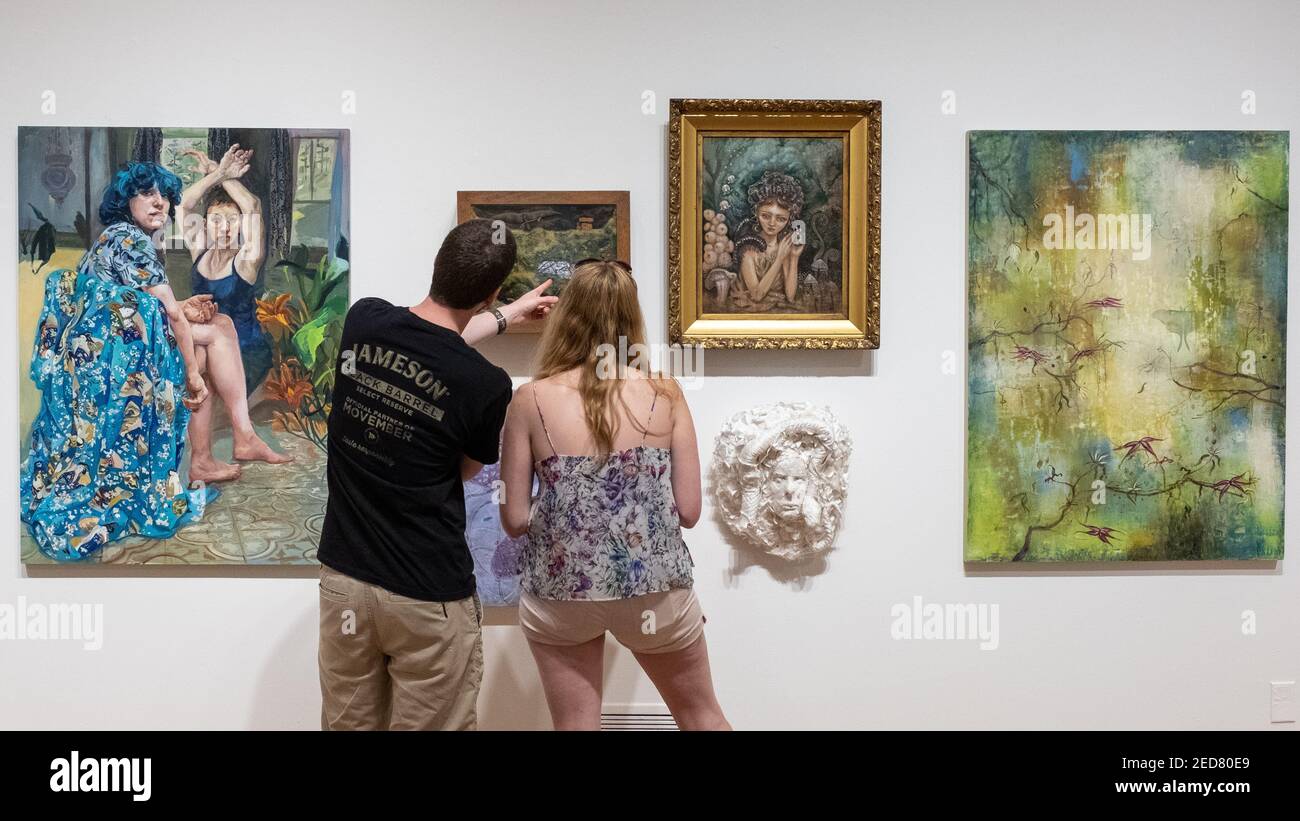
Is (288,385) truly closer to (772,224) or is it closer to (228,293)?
(228,293)

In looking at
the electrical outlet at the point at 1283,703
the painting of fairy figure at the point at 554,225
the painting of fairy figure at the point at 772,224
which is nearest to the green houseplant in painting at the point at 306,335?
the painting of fairy figure at the point at 554,225

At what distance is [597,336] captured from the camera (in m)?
2.11

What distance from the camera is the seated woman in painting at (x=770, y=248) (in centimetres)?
264

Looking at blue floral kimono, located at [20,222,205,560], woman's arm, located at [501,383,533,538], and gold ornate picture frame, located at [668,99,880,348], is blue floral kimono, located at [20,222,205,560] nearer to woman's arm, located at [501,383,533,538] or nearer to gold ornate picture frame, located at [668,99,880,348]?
woman's arm, located at [501,383,533,538]

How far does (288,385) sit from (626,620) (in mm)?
1229

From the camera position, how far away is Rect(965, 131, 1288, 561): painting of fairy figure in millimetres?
2670

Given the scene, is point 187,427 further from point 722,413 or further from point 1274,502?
point 1274,502

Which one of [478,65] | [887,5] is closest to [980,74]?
[887,5]

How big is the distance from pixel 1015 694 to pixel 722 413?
117cm

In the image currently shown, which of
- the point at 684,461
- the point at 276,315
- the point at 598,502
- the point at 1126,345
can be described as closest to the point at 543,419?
the point at 598,502

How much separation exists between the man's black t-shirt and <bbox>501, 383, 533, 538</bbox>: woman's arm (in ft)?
0.19

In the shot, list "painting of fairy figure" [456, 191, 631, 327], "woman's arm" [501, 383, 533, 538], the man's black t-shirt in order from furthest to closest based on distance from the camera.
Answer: "painting of fairy figure" [456, 191, 631, 327] < "woman's arm" [501, 383, 533, 538] < the man's black t-shirt

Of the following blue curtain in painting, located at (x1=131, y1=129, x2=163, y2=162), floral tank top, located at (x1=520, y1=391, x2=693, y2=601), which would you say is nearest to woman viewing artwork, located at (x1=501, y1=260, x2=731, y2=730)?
floral tank top, located at (x1=520, y1=391, x2=693, y2=601)

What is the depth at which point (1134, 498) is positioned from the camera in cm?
272
